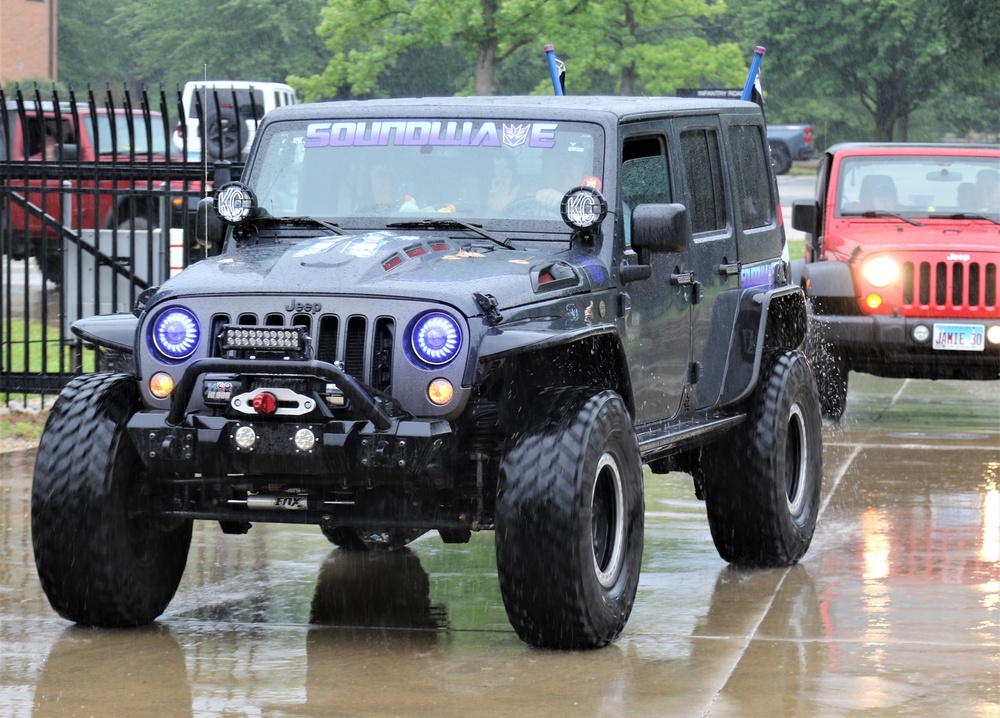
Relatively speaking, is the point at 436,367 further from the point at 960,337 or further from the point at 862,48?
the point at 862,48

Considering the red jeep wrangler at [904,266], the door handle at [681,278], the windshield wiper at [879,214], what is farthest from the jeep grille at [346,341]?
the windshield wiper at [879,214]

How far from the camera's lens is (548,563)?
237 inches

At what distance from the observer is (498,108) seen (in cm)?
729

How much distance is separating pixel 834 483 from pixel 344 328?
5089 millimetres

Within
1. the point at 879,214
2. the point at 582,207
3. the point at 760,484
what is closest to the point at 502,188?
the point at 582,207

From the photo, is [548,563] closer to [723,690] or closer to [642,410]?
[723,690]

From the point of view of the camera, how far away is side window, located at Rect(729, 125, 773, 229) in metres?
8.42

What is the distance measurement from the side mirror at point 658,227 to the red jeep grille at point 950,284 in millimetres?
6866

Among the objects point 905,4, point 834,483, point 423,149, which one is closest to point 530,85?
point 905,4

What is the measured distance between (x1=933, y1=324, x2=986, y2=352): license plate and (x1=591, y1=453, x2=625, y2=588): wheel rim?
23.6 feet

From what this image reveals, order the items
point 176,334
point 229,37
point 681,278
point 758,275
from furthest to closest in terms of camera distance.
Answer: point 229,37 → point 758,275 → point 681,278 → point 176,334

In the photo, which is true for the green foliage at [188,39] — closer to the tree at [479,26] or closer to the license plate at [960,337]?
the tree at [479,26]

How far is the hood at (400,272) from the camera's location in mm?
6152

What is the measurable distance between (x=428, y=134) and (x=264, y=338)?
1.56 metres
